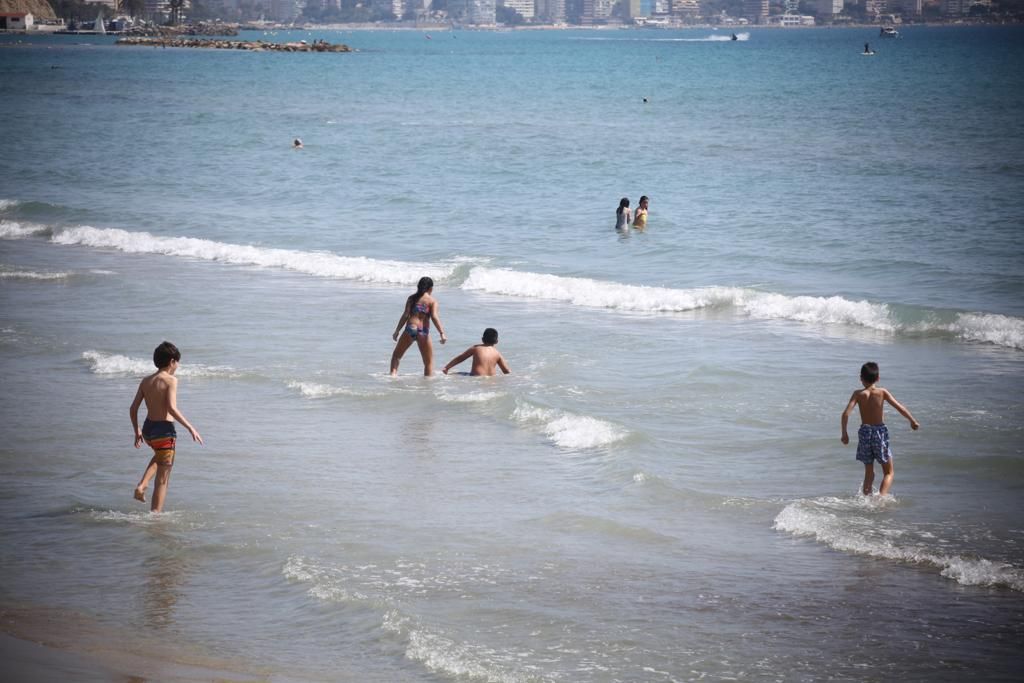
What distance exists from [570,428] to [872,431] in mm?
3209

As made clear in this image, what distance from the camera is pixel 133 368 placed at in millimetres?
14320

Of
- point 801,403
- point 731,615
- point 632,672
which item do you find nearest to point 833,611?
point 731,615

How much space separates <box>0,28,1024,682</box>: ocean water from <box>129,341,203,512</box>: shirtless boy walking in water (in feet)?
0.99

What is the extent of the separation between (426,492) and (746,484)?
295 centimetres

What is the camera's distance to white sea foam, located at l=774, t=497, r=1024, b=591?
27.9 ft

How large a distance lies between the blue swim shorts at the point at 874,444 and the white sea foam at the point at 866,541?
0.38 meters

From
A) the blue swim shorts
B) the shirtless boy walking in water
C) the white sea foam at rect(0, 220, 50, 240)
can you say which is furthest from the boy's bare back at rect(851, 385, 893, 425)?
the white sea foam at rect(0, 220, 50, 240)

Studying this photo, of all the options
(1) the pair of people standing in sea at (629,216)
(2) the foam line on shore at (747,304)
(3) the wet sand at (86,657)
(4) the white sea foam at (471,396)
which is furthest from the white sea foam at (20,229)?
(3) the wet sand at (86,657)

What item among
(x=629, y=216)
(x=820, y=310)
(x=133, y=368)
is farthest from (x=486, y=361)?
(x=629, y=216)

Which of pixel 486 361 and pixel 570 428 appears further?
pixel 486 361

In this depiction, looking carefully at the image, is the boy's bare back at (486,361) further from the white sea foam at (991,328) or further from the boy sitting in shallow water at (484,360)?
the white sea foam at (991,328)

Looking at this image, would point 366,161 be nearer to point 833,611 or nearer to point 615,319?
point 615,319

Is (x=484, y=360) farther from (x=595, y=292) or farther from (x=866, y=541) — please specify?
(x=595, y=292)

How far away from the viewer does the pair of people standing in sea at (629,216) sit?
25.3 m
